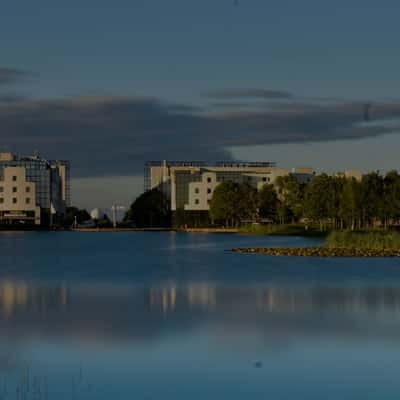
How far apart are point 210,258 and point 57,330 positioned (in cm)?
4239

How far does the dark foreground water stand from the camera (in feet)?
60.4

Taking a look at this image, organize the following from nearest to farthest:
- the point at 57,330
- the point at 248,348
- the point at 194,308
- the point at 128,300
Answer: the point at 248,348, the point at 57,330, the point at 194,308, the point at 128,300

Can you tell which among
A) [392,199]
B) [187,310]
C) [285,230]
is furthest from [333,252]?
[285,230]

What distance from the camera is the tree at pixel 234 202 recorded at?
156m

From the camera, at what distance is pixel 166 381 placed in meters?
18.9

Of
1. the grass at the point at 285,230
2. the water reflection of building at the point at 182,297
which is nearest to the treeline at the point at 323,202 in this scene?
the grass at the point at 285,230

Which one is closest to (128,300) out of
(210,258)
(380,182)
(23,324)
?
(23,324)

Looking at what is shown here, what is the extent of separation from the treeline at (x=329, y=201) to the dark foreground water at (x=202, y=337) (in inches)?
2381

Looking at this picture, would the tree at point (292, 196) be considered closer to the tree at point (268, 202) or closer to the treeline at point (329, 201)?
the treeline at point (329, 201)

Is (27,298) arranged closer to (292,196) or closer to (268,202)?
(292,196)

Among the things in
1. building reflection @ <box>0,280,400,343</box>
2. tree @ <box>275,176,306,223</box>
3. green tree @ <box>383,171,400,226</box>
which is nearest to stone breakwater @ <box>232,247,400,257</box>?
building reflection @ <box>0,280,400,343</box>

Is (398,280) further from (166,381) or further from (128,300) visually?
(166,381)

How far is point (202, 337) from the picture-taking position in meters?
24.8

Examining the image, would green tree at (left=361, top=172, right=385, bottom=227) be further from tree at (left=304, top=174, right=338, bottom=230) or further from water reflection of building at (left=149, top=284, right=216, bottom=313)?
water reflection of building at (left=149, top=284, right=216, bottom=313)
